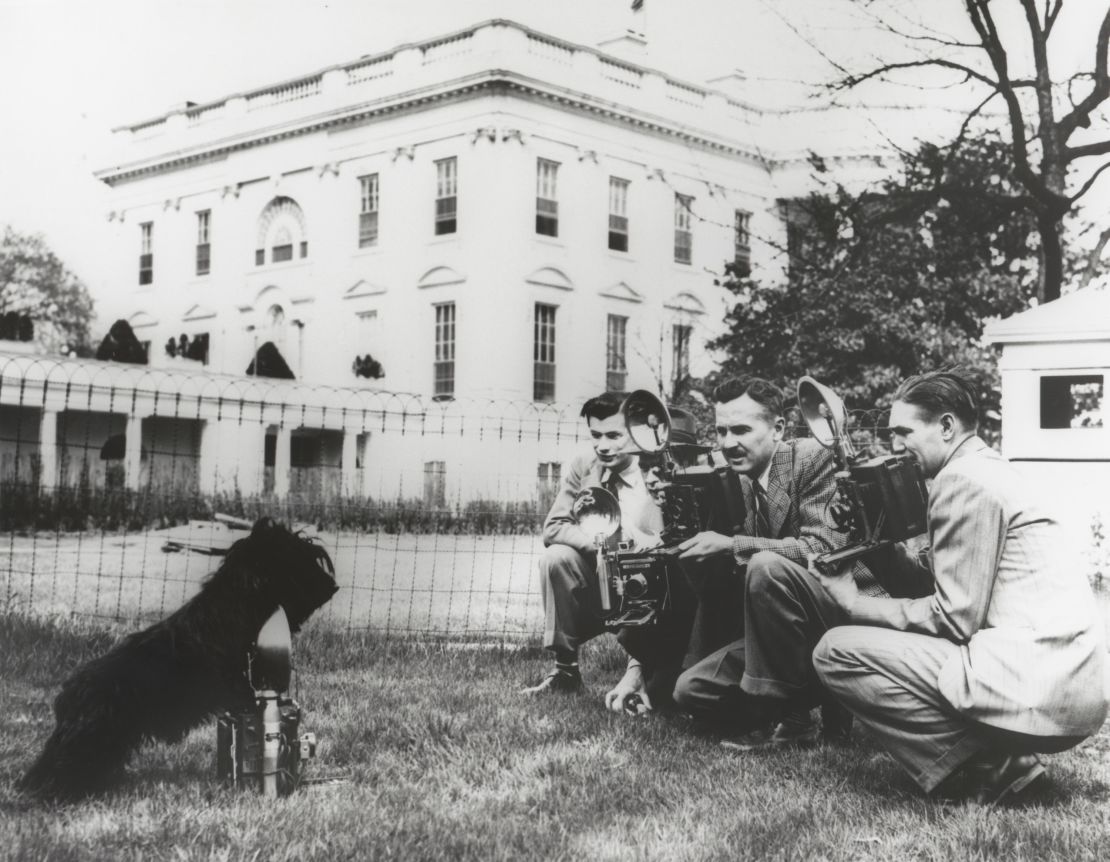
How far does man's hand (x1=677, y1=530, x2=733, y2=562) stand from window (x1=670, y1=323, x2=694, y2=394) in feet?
6.91

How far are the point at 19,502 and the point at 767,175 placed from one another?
6128 mm

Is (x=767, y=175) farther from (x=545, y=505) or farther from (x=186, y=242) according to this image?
(x=186, y=242)

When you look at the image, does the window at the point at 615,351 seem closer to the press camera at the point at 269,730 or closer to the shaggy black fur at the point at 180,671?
the shaggy black fur at the point at 180,671

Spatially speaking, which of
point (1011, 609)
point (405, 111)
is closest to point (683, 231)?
point (405, 111)

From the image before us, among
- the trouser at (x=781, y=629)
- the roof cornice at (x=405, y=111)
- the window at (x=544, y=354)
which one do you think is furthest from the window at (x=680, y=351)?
the trouser at (x=781, y=629)

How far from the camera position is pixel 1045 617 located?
254 cm

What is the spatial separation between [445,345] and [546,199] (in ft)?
2.90

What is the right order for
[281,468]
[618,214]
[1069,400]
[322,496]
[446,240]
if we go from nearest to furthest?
[1069,400] → [618,214] → [446,240] → [322,496] → [281,468]

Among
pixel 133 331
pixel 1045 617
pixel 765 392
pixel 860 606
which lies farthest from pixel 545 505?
pixel 1045 617

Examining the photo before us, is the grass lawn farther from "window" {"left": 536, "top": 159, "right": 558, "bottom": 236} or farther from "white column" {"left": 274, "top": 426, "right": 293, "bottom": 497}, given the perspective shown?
"white column" {"left": 274, "top": 426, "right": 293, "bottom": 497}

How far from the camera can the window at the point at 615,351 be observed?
5109mm

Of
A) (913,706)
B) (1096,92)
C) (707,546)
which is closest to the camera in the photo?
(913,706)

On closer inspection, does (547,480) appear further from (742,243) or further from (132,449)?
(132,449)

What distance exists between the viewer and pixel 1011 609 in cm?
258
